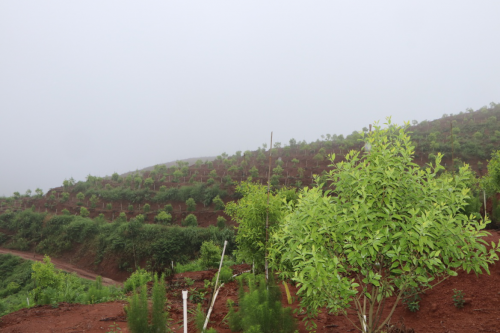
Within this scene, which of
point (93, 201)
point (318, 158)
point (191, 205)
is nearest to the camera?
point (191, 205)

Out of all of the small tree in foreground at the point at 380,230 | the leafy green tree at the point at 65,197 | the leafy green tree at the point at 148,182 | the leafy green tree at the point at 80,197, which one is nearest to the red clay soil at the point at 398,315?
the small tree in foreground at the point at 380,230

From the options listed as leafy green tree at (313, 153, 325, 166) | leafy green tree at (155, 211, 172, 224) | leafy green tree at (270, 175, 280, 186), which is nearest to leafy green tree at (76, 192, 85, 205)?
leafy green tree at (155, 211, 172, 224)

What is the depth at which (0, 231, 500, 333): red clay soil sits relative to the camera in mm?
4695

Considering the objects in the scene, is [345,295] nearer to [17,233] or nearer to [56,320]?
[56,320]

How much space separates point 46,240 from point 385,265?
30.8 m

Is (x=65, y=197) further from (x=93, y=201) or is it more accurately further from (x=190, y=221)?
(x=190, y=221)

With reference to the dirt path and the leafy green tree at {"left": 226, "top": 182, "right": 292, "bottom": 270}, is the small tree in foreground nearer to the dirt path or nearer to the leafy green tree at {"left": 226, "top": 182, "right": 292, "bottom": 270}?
the leafy green tree at {"left": 226, "top": 182, "right": 292, "bottom": 270}

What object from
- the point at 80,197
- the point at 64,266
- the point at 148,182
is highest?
the point at 148,182

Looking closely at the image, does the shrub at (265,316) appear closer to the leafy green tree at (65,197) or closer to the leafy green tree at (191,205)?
the leafy green tree at (191,205)

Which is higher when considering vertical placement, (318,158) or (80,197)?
(318,158)

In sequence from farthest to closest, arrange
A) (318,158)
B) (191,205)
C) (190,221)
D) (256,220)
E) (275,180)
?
(318,158) → (275,180) → (191,205) → (190,221) → (256,220)

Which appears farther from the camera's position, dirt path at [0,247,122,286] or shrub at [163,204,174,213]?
shrub at [163,204,174,213]

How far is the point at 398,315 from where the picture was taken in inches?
214

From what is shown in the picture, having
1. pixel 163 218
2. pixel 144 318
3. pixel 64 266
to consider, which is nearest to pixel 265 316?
pixel 144 318
